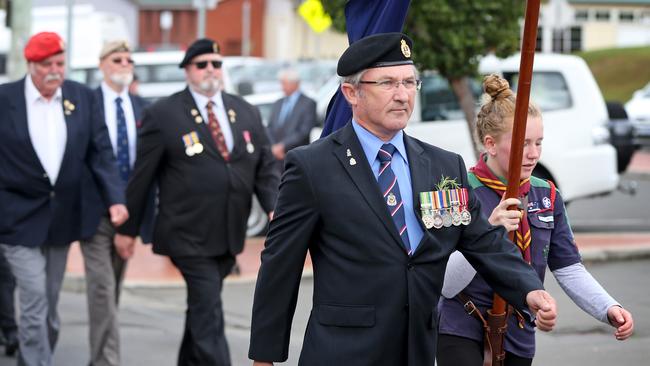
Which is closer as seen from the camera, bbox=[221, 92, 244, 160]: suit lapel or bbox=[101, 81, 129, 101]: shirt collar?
bbox=[221, 92, 244, 160]: suit lapel

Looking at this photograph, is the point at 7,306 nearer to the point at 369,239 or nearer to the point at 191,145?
the point at 191,145

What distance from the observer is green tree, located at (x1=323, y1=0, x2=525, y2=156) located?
523 inches

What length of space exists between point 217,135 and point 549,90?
300 inches

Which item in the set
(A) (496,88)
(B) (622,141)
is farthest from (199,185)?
(B) (622,141)

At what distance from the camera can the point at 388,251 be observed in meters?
4.14

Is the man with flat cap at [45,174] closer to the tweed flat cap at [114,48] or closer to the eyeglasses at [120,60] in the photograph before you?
the eyeglasses at [120,60]

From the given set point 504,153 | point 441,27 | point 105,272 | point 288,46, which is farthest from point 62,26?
point 288,46

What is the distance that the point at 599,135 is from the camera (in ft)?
46.8

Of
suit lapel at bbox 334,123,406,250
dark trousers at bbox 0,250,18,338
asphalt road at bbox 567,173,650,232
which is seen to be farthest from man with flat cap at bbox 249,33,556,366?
asphalt road at bbox 567,173,650,232

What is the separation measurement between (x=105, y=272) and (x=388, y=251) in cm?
381

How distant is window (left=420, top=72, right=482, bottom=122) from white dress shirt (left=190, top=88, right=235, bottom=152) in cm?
664

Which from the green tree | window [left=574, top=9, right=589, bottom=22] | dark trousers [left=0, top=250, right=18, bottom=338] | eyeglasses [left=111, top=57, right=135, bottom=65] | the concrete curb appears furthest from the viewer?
window [left=574, top=9, right=589, bottom=22]

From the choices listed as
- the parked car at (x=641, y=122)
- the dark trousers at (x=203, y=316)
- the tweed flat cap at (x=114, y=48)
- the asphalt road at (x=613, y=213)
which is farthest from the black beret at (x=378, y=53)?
the parked car at (x=641, y=122)

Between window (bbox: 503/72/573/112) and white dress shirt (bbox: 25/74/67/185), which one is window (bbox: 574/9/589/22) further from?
white dress shirt (bbox: 25/74/67/185)
